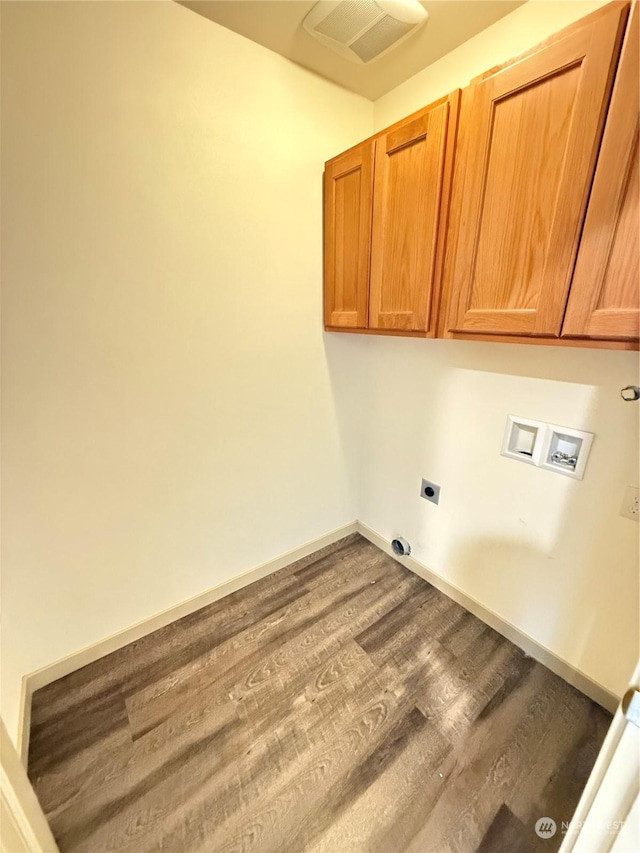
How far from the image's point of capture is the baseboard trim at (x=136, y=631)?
4.27ft

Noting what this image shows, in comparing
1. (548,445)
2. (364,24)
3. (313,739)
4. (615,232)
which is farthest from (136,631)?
(364,24)

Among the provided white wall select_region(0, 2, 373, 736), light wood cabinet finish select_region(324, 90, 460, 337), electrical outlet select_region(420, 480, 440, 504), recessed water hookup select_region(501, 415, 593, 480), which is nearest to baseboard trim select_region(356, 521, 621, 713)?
electrical outlet select_region(420, 480, 440, 504)

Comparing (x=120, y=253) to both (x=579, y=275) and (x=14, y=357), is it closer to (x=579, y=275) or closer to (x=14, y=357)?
(x=14, y=357)

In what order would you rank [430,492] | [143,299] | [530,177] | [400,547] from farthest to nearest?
[400,547] → [430,492] → [143,299] → [530,177]

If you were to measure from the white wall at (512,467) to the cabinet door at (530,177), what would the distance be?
325 millimetres

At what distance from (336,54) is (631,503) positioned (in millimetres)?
1981

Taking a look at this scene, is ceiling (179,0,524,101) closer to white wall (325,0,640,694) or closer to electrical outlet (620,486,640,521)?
white wall (325,0,640,694)

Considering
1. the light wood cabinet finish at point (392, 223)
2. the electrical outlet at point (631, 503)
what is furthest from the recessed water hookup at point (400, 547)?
the light wood cabinet finish at point (392, 223)

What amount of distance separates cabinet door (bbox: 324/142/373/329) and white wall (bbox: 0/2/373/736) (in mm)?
66

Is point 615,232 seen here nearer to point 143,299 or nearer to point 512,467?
point 512,467

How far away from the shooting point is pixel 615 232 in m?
0.89

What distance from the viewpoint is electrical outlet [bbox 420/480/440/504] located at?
180 centimetres

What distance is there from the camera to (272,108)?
1.42 metres

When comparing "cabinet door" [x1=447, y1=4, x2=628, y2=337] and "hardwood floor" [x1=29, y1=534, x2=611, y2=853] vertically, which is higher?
"cabinet door" [x1=447, y1=4, x2=628, y2=337]
